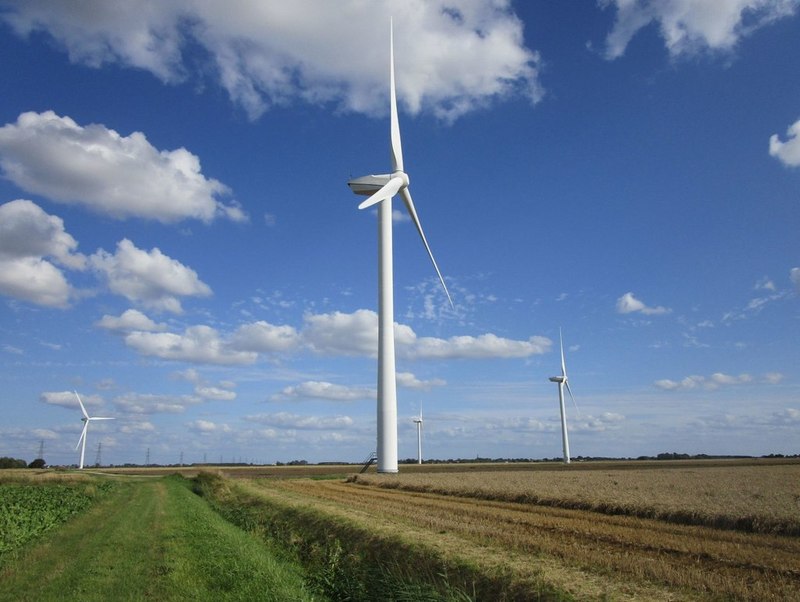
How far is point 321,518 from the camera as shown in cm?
2458

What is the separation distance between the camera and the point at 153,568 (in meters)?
18.4

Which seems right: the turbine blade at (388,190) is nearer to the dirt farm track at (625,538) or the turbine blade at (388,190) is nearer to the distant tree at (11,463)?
the dirt farm track at (625,538)

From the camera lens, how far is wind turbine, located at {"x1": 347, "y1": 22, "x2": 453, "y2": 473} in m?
63.2

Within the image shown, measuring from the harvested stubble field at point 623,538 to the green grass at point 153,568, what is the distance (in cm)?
392

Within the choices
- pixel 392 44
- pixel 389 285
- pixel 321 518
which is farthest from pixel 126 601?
pixel 392 44

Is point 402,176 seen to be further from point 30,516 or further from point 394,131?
point 30,516

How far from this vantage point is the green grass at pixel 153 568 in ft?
51.1

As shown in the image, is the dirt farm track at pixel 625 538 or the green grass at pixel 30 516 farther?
the green grass at pixel 30 516

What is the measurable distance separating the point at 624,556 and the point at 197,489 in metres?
57.6

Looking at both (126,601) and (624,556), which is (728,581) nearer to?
(624,556)

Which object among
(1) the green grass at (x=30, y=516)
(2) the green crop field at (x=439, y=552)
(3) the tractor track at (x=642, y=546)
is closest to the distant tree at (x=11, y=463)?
(1) the green grass at (x=30, y=516)

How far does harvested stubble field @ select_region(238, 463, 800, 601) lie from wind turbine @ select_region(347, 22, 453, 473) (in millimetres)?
28377

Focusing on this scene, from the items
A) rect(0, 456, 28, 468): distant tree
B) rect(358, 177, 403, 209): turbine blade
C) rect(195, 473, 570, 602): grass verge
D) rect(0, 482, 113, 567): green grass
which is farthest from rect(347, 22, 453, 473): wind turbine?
rect(0, 456, 28, 468): distant tree

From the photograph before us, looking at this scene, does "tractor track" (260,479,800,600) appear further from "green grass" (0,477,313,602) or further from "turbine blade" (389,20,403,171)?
"turbine blade" (389,20,403,171)
